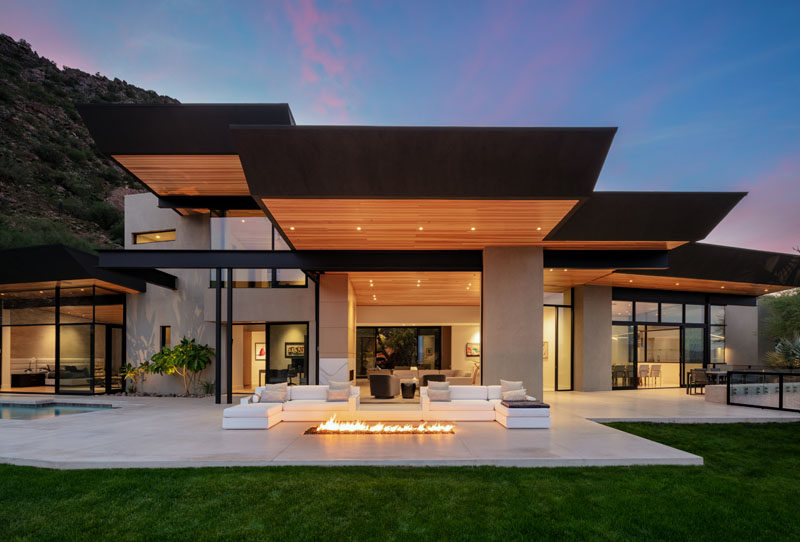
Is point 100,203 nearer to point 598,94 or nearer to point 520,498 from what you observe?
point 598,94

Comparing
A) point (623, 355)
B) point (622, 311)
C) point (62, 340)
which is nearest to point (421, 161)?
point (622, 311)

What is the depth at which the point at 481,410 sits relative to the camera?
952 centimetres

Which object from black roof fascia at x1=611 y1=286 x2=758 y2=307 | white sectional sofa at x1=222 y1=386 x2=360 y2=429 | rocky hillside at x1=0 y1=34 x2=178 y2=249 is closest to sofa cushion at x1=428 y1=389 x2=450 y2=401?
white sectional sofa at x1=222 y1=386 x2=360 y2=429

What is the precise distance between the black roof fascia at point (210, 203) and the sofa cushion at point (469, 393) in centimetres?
735

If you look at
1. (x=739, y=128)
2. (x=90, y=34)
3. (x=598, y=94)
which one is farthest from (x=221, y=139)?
(x=90, y=34)

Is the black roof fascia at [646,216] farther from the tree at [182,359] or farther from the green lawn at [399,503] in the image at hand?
the tree at [182,359]

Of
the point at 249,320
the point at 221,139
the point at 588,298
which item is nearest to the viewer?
the point at 221,139

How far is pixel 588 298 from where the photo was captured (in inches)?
634

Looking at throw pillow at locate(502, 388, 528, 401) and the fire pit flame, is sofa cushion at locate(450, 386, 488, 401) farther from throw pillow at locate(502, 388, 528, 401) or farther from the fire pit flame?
the fire pit flame

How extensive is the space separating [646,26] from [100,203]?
32.7 m

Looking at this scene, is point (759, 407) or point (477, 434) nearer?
point (477, 434)

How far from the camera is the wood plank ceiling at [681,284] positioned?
14668 mm

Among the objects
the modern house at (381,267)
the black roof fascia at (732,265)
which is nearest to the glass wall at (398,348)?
the modern house at (381,267)

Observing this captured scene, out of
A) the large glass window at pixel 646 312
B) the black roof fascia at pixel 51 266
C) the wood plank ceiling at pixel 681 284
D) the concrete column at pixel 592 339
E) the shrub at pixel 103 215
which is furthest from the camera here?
the shrub at pixel 103 215
